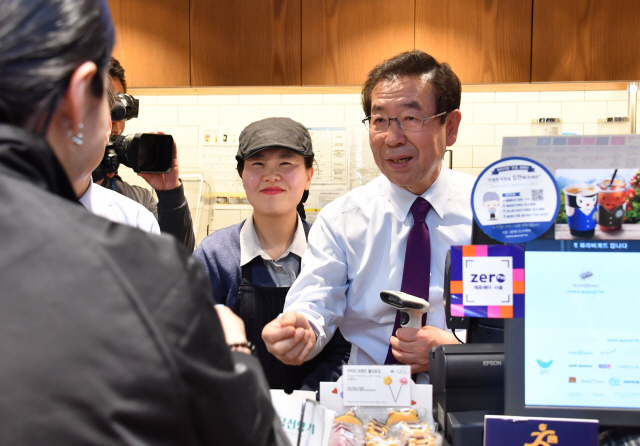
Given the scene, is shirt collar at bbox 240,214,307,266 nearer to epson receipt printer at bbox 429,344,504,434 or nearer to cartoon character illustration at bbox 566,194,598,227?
epson receipt printer at bbox 429,344,504,434

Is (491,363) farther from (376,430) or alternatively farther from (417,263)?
(417,263)

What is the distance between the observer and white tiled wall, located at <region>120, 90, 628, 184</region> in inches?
139

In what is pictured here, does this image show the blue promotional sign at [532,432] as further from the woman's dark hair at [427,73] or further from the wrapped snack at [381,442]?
the woman's dark hair at [427,73]

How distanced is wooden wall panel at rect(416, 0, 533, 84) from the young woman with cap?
1594 millimetres

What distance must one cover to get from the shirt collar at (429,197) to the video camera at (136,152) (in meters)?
0.72

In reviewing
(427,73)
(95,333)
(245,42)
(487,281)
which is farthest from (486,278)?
(245,42)

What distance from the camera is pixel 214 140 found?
3.75 meters

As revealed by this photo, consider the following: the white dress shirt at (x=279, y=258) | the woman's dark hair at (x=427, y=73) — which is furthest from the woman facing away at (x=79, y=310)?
the white dress shirt at (x=279, y=258)

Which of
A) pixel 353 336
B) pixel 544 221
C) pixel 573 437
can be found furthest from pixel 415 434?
pixel 353 336

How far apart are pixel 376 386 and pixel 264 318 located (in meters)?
0.85

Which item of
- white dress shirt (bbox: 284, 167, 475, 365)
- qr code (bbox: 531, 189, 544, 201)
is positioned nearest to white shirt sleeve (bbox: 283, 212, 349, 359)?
white dress shirt (bbox: 284, 167, 475, 365)

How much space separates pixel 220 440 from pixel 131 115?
1515 mm

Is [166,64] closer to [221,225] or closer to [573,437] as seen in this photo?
[221,225]

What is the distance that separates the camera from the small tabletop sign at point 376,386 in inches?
39.2
